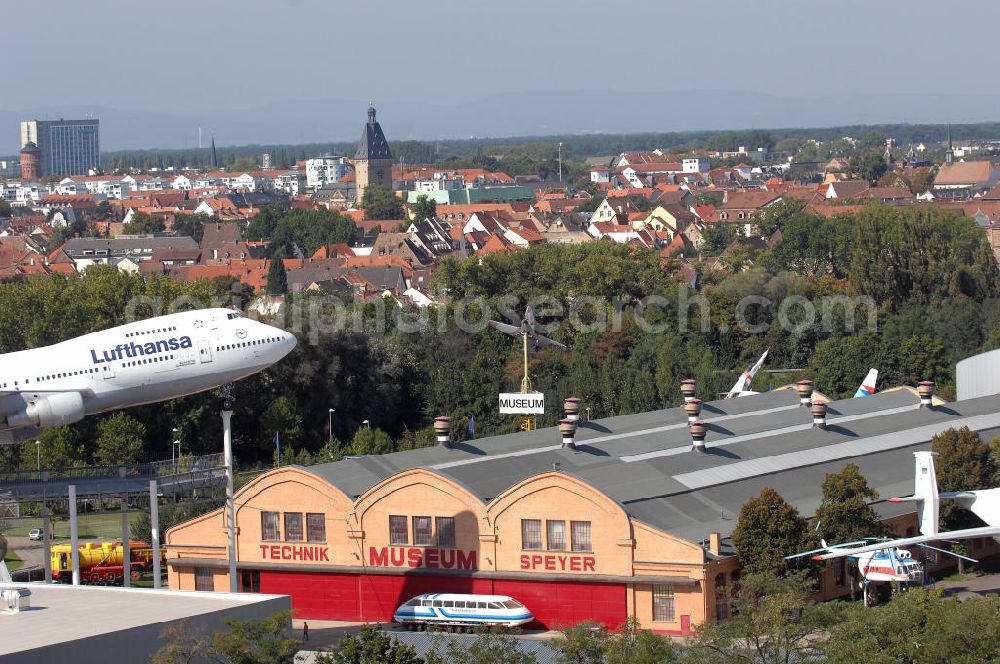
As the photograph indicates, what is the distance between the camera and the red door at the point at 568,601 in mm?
59188

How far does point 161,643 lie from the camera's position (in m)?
45.9

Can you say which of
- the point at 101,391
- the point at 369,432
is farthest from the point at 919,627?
the point at 369,432

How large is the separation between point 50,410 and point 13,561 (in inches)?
990

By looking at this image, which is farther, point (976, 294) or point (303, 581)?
point (976, 294)

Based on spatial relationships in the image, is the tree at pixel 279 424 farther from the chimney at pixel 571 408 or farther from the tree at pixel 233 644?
the tree at pixel 233 644

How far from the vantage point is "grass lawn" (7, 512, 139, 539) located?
90.8 metres

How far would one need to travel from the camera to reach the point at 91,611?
158 feet

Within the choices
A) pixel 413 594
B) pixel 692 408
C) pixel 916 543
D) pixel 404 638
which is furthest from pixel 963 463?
pixel 404 638

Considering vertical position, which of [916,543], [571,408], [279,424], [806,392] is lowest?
[279,424]

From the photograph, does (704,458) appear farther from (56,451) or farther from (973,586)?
(56,451)

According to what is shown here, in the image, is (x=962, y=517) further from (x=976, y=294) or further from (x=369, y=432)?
(x=976, y=294)

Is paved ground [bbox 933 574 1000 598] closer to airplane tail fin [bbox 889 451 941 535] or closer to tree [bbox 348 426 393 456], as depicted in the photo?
airplane tail fin [bbox 889 451 941 535]

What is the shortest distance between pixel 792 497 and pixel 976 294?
8486 cm

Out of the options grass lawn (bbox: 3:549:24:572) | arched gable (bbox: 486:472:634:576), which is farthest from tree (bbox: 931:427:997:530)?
grass lawn (bbox: 3:549:24:572)
